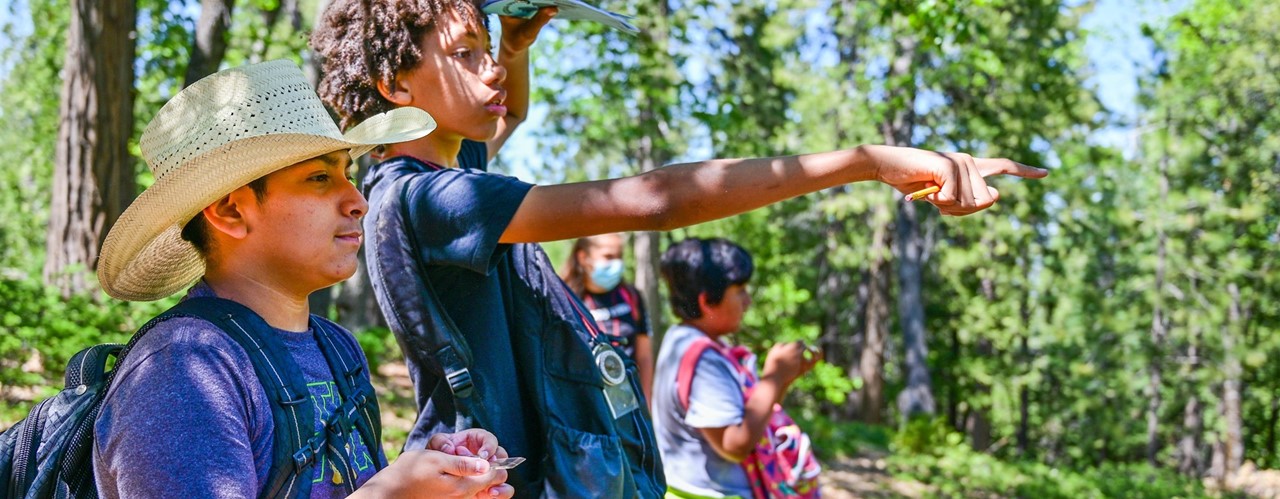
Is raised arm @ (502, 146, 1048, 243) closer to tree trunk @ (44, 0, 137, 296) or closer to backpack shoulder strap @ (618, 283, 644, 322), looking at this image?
backpack shoulder strap @ (618, 283, 644, 322)

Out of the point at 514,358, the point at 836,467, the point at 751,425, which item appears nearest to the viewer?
the point at 514,358

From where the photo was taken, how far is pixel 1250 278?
25344 millimetres

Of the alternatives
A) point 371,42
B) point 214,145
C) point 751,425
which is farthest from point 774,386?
point 214,145

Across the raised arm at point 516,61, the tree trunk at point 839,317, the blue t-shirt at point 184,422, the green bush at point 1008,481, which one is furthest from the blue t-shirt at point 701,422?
the tree trunk at point 839,317

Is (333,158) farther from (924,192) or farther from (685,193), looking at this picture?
(924,192)

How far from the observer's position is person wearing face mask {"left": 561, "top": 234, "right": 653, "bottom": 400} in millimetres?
5785

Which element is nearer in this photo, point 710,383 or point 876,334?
point 710,383

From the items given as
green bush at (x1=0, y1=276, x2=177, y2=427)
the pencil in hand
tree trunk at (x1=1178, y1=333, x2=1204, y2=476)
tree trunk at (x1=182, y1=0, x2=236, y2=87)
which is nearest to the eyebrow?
the pencil in hand

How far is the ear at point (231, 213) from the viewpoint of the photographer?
1.76 metres

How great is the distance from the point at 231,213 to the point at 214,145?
118 mm

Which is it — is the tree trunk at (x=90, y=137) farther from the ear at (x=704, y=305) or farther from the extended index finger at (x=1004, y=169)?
the extended index finger at (x=1004, y=169)

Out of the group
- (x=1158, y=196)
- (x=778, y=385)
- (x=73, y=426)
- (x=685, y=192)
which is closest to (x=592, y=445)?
(x=685, y=192)

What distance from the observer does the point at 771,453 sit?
3.73 meters

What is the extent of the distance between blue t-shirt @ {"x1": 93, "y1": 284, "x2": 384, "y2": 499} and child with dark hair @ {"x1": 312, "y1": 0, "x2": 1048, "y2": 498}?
513 mm
